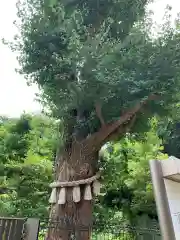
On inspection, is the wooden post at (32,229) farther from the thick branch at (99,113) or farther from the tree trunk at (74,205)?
the thick branch at (99,113)

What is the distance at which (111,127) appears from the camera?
4.12 m

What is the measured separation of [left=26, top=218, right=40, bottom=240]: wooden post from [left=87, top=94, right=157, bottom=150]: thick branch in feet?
5.34

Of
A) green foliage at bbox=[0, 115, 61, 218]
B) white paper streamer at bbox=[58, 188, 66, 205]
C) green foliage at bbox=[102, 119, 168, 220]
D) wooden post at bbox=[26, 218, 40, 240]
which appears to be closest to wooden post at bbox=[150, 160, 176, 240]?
wooden post at bbox=[26, 218, 40, 240]

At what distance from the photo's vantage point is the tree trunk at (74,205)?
3617 millimetres

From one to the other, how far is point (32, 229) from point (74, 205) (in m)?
1.09

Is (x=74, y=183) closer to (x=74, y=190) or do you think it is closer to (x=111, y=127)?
(x=74, y=190)

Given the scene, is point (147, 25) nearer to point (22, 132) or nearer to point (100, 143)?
point (100, 143)

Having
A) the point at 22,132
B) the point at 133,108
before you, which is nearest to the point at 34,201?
the point at 22,132

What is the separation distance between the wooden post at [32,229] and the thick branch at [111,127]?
5.34 ft

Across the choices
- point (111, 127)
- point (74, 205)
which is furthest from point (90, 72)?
point (74, 205)

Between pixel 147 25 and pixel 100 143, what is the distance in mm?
2113

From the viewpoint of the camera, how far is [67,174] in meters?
4.01

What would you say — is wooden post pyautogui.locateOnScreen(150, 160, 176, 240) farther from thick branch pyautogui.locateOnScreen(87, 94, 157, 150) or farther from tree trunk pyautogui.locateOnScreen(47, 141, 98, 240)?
thick branch pyautogui.locateOnScreen(87, 94, 157, 150)

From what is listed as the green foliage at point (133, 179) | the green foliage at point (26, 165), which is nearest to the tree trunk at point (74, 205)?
the green foliage at point (26, 165)
